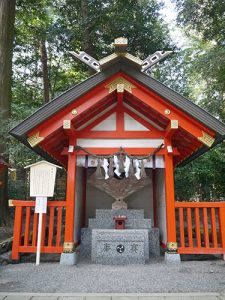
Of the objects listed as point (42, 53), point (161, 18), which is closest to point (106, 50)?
point (161, 18)

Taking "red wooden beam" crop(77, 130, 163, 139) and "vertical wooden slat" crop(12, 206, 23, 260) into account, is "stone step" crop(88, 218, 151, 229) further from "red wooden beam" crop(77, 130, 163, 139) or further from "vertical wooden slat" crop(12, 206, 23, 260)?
"red wooden beam" crop(77, 130, 163, 139)

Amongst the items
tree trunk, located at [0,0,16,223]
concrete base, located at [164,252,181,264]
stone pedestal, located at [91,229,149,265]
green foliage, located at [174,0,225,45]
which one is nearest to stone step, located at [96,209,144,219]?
stone pedestal, located at [91,229,149,265]

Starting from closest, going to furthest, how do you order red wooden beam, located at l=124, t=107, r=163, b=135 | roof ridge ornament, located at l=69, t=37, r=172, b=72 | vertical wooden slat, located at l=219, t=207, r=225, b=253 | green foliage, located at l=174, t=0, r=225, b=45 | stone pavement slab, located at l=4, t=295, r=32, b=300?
stone pavement slab, located at l=4, t=295, r=32, b=300
roof ridge ornament, located at l=69, t=37, r=172, b=72
vertical wooden slat, located at l=219, t=207, r=225, b=253
red wooden beam, located at l=124, t=107, r=163, b=135
green foliage, located at l=174, t=0, r=225, b=45

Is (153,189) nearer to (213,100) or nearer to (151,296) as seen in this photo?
(151,296)

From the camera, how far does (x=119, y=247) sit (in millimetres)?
6098

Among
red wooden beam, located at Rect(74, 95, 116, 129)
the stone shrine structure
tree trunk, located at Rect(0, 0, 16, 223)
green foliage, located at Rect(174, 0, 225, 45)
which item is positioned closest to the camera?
the stone shrine structure

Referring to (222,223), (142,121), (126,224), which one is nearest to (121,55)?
(142,121)

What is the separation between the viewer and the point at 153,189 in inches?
350

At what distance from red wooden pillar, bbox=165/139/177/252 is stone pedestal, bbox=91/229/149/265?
59 centimetres

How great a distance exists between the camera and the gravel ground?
4.33 meters

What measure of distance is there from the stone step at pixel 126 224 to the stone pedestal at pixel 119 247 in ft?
2.93

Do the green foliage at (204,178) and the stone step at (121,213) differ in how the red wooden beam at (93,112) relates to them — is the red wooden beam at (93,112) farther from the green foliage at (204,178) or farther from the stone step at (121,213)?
the green foliage at (204,178)

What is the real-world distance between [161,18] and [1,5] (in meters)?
7.80

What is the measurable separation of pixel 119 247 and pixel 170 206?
1463 mm
